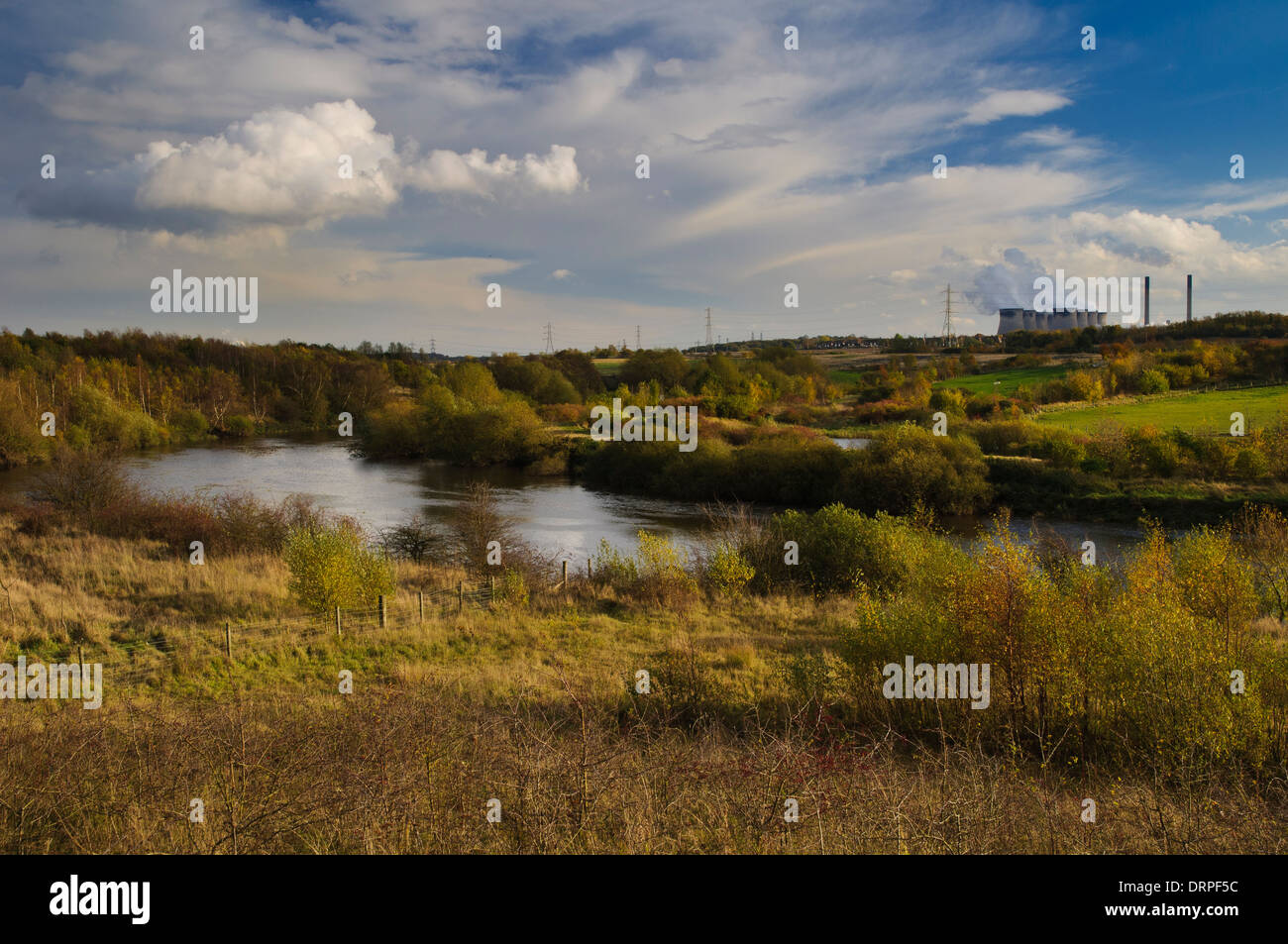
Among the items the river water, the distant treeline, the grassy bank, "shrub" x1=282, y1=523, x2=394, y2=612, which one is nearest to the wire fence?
the grassy bank

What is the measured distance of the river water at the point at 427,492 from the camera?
123 ft

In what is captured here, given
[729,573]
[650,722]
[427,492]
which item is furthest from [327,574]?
[427,492]

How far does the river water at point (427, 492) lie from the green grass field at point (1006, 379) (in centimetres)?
2986

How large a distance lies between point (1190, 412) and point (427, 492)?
194ft

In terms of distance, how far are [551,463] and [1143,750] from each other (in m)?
52.1

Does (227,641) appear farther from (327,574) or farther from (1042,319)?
(1042,319)

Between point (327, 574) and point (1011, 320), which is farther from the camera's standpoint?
point (1011, 320)

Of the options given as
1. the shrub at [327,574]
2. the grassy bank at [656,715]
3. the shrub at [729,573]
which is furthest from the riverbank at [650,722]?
the shrub at [729,573]

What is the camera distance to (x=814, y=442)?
50.2 meters

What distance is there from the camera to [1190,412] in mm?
62312

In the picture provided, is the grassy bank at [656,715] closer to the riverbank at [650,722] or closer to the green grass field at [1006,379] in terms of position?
the riverbank at [650,722]

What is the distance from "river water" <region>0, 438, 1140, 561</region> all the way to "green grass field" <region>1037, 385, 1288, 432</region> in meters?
19.6

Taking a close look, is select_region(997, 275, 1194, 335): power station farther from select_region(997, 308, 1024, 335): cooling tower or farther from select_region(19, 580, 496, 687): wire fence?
select_region(19, 580, 496, 687): wire fence
